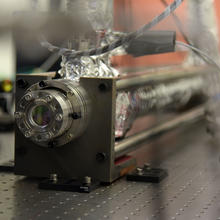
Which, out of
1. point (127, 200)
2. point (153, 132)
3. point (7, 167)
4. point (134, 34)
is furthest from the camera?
point (153, 132)

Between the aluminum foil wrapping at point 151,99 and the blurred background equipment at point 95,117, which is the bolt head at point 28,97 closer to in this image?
the blurred background equipment at point 95,117

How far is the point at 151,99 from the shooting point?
151 cm

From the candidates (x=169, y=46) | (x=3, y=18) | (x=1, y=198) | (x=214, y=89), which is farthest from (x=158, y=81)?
(x=3, y=18)

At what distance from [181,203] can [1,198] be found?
0.33 metres

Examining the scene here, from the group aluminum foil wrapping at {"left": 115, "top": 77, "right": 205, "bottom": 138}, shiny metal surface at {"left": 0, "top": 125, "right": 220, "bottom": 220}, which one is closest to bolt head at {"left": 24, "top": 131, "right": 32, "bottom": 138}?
shiny metal surface at {"left": 0, "top": 125, "right": 220, "bottom": 220}

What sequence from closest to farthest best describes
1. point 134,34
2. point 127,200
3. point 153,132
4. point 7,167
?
1. point 127,200
2. point 134,34
3. point 7,167
4. point 153,132

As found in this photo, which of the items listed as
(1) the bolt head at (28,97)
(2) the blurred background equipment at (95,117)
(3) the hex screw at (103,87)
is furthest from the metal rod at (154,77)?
(1) the bolt head at (28,97)

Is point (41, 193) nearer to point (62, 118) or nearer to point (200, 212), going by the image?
point (62, 118)

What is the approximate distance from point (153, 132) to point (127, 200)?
54 cm

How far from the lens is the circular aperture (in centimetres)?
103

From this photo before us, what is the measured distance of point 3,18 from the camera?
30.5 inches

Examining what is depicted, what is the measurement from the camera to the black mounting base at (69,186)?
1027mm

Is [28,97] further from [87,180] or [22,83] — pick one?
[87,180]

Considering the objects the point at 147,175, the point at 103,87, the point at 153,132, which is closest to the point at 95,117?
the point at 103,87
